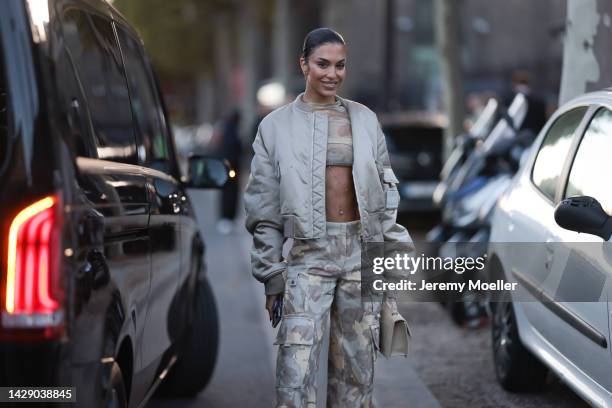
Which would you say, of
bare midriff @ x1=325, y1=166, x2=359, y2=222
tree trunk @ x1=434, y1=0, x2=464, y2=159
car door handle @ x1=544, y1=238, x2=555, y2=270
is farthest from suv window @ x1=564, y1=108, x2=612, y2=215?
tree trunk @ x1=434, y1=0, x2=464, y2=159

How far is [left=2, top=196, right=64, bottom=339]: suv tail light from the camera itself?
311cm

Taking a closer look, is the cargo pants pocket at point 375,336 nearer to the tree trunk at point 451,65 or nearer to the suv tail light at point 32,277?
the suv tail light at point 32,277

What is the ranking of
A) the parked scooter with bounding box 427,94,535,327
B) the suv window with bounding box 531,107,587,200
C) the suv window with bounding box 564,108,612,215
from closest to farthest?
the suv window with bounding box 564,108,612,215, the suv window with bounding box 531,107,587,200, the parked scooter with bounding box 427,94,535,327

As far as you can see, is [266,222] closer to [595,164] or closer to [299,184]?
[299,184]

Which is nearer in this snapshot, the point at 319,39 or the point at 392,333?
the point at 319,39

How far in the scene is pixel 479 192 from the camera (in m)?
9.17

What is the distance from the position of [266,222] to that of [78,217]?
1.19 m

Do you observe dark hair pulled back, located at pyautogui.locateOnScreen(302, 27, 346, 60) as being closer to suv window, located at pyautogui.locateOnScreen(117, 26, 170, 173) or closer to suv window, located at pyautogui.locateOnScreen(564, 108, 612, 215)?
suv window, located at pyautogui.locateOnScreen(117, 26, 170, 173)

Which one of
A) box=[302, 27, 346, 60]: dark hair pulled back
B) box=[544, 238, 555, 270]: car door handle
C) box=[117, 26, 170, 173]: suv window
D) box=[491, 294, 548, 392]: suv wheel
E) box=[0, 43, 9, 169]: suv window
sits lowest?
box=[491, 294, 548, 392]: suv wheel

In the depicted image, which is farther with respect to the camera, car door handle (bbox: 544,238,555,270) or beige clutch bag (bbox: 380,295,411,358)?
car door handle (bbox: 544,238,555,270)

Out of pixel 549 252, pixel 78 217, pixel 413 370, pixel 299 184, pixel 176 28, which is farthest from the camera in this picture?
pixel 176 28

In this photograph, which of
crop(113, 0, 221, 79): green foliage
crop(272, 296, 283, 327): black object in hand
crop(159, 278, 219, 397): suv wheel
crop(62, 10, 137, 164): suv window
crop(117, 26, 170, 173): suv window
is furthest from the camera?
crop(113, 0, 221, 79): green foliage

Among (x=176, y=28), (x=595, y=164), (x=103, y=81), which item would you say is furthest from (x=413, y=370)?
(x=176, y=28)

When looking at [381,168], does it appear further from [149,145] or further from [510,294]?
[510,294]
